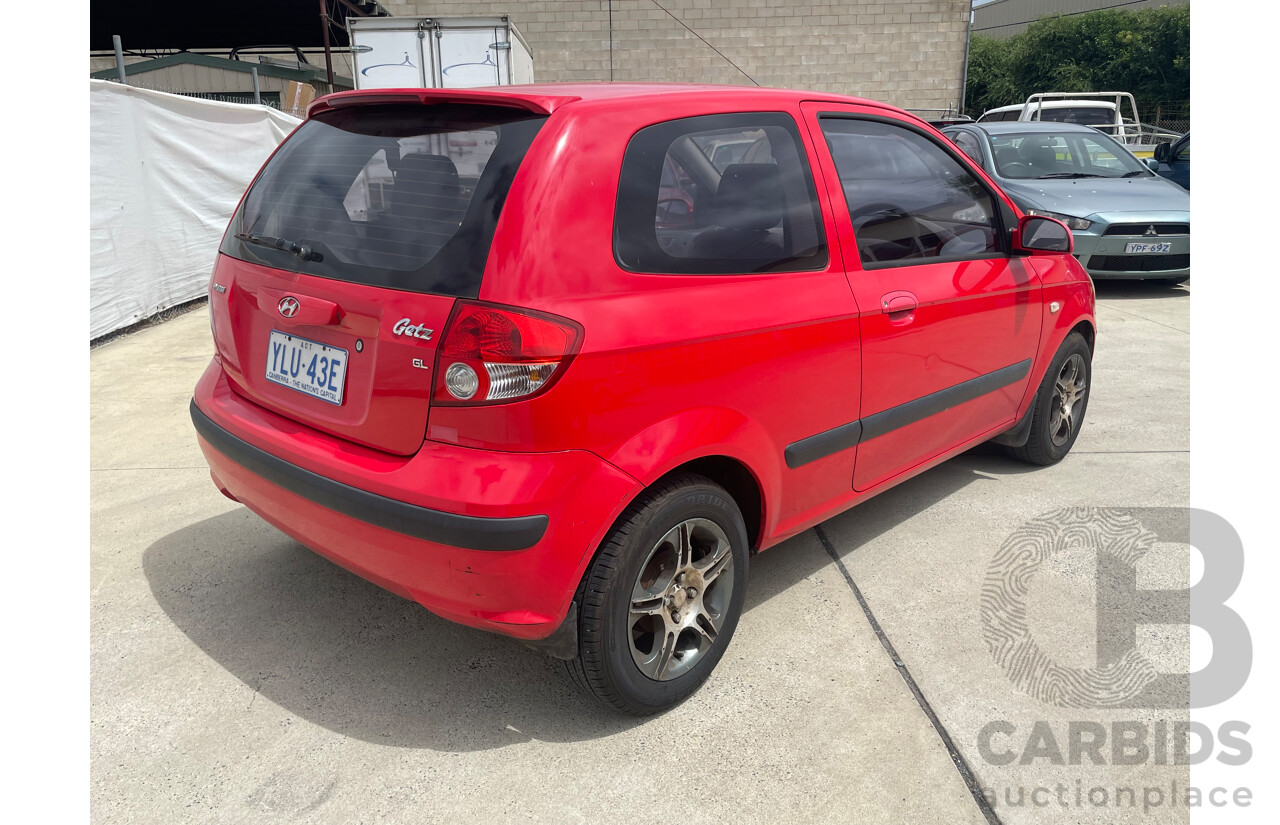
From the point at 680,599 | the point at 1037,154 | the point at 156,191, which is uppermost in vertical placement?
the point at 1037,154

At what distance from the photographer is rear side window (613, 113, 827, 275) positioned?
2254 millimetres

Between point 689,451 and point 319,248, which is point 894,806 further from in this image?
point 319,248

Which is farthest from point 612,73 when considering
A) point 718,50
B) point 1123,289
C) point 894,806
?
point 894,806

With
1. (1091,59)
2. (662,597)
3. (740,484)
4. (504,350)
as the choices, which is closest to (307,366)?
(504,350)

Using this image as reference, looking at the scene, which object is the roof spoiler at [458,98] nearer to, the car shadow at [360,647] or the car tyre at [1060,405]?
the car shadow at [360,647]

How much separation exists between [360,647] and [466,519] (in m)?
0.99

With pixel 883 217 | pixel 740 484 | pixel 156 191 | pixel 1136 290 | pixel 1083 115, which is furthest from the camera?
pixel 1083 115

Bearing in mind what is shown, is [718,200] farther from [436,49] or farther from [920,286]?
[436,49]

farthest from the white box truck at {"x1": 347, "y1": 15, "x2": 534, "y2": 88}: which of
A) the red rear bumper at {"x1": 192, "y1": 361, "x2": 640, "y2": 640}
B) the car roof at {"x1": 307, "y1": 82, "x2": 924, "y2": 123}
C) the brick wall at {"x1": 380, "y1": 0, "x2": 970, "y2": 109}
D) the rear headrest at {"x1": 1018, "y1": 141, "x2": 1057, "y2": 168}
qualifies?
the brick wall at {"x1": 380, "y1": 0, "x2": 970, "y2": 109}

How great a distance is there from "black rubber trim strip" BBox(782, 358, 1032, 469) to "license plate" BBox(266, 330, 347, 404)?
4.25 ft

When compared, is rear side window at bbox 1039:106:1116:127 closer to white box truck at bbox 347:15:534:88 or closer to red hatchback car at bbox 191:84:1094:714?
white box truck at bbox 347:15:534:88

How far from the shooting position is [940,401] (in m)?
3.29

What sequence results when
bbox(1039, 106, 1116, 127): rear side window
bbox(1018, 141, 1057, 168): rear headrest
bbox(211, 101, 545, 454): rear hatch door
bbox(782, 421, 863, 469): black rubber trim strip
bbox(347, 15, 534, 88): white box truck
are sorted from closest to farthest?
bbox(211, 101, 545, 454): rear hatch door, bbox(782, 421, 863, 469): black rubber trim strip, bbox(1018, 141, 1057, 168): rear headrest, bbox(347, 15, 534, 88): white box truck, bbox(1039, 106, 1116, 127): rear side window

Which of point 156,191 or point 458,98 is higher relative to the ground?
point 156,191
